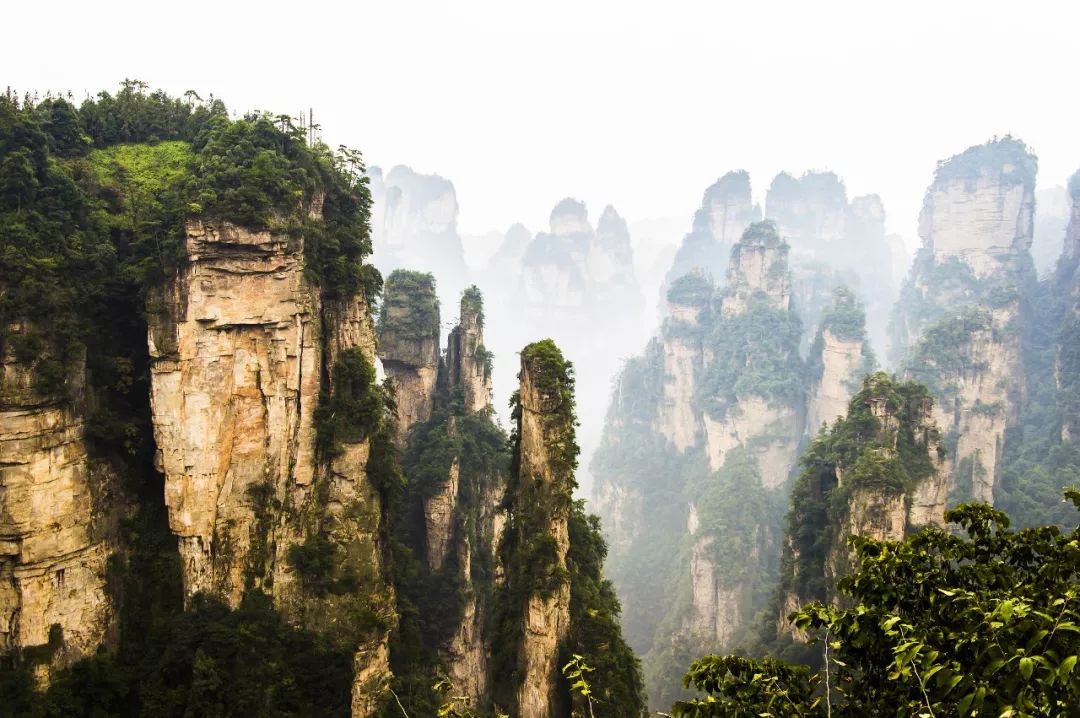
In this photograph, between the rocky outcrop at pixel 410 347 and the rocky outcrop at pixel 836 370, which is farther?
the rocky outcrop at pixel 836 370

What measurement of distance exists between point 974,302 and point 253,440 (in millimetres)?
69305

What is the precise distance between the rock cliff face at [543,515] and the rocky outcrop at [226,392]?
705 cm

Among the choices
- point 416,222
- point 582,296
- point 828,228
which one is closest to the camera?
point 828,228

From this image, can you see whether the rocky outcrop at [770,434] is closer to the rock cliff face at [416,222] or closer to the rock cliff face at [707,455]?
the rock cliff face at [707,455]

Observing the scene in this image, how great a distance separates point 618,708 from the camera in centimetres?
2000

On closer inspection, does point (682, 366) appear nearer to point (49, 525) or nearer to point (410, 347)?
point (410, 347)

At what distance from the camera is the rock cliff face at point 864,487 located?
2708cm

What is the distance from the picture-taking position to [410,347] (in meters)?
35.2

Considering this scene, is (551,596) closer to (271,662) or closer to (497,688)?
(497,688)

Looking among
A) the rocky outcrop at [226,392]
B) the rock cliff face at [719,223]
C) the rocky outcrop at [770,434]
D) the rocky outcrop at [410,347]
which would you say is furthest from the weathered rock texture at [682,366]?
the rocky outcrop at [226,392]

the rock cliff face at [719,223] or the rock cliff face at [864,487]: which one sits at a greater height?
the rock cliff face at [719,223]

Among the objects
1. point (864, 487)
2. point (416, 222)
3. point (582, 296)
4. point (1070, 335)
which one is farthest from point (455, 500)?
point (416, 222)

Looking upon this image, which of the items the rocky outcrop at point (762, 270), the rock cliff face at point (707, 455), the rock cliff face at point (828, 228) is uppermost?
the rock cliff face at point (828, 228)

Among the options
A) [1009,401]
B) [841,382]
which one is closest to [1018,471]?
[1009,401]
